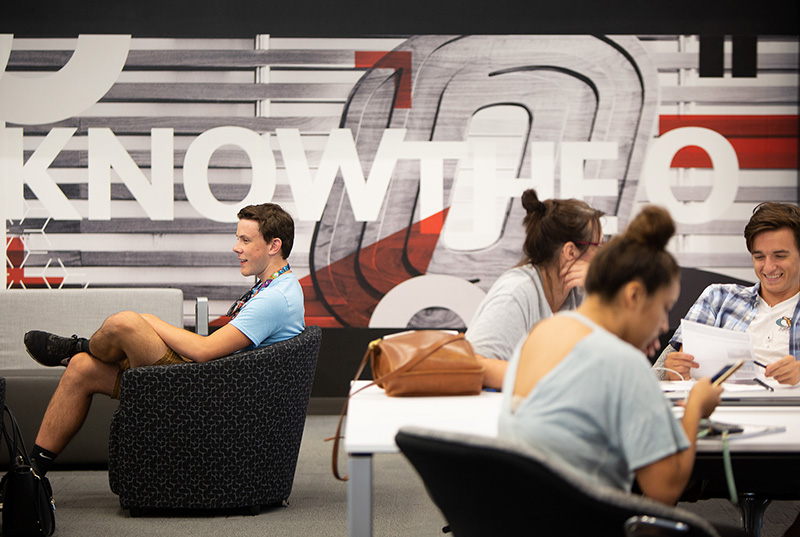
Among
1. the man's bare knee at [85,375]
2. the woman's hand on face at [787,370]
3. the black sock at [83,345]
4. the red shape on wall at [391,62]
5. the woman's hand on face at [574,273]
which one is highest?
the red shape on wall at [391,62]

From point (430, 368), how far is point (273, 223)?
1.57 m

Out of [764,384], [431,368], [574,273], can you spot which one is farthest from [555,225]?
[764,384]

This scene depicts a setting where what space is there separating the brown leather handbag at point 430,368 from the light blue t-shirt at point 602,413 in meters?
0.69

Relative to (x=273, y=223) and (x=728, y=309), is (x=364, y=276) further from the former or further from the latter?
(x=728, y=309)

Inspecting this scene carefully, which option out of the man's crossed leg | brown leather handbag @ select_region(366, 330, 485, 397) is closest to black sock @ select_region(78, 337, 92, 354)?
the man's crossed leg

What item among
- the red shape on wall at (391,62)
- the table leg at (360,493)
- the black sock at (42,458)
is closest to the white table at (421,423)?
the table leg at (360,493)

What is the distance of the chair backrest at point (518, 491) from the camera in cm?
116

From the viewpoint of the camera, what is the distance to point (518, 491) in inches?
47.4

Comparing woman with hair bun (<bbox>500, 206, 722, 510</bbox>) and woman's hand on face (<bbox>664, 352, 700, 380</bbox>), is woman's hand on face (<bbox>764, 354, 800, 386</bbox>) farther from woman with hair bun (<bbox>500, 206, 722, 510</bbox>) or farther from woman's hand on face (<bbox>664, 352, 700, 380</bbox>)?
woman with hair bun (<bbox>500, 206, 722, 510</bbox>)

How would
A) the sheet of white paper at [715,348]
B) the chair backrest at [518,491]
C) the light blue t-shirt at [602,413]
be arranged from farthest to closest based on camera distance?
the sheet of white paper at [715,348] → the light blue t-shirt at [602,413] → the chair backrest at [518,491]

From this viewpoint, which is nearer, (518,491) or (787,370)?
(518,491)

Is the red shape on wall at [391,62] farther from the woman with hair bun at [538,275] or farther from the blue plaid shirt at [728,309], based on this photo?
the woman with hair bun at [538,275]

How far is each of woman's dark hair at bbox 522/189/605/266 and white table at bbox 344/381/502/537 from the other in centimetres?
51

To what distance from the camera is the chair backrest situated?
1.16 metres
